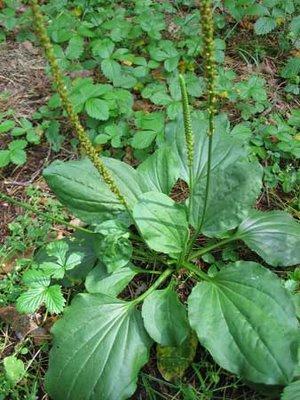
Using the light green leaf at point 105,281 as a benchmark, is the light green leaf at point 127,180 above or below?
above

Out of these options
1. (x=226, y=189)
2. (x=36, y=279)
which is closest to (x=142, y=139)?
(x=226, y=189)

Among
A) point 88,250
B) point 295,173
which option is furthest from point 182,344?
point 295,173

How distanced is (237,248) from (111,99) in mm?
1387

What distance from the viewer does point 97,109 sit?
337 centimetres

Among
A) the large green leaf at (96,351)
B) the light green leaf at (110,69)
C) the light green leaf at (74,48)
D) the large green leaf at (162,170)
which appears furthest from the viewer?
the light green leaf at (74,48)

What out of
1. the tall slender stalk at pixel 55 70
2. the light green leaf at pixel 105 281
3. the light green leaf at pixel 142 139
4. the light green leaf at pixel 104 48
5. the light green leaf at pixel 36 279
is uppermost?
the tall slender stalk at pixel 55 70

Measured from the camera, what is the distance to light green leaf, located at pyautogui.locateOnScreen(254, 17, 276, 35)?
3859 millimetres

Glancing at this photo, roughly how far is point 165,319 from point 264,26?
101 inches

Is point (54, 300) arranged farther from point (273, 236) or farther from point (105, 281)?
point (273, 236)

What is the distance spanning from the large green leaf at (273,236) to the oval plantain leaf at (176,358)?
2.02 ft

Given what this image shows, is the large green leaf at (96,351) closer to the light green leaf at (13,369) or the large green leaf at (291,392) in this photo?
the light green leaf at (13,369)

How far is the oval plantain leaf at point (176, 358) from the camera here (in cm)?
253

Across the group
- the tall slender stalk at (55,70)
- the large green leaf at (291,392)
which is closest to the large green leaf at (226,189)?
the tall slender stalk at (55,70)

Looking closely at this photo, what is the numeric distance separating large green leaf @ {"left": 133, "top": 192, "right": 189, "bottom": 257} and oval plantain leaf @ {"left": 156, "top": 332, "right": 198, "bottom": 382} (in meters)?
0.48
